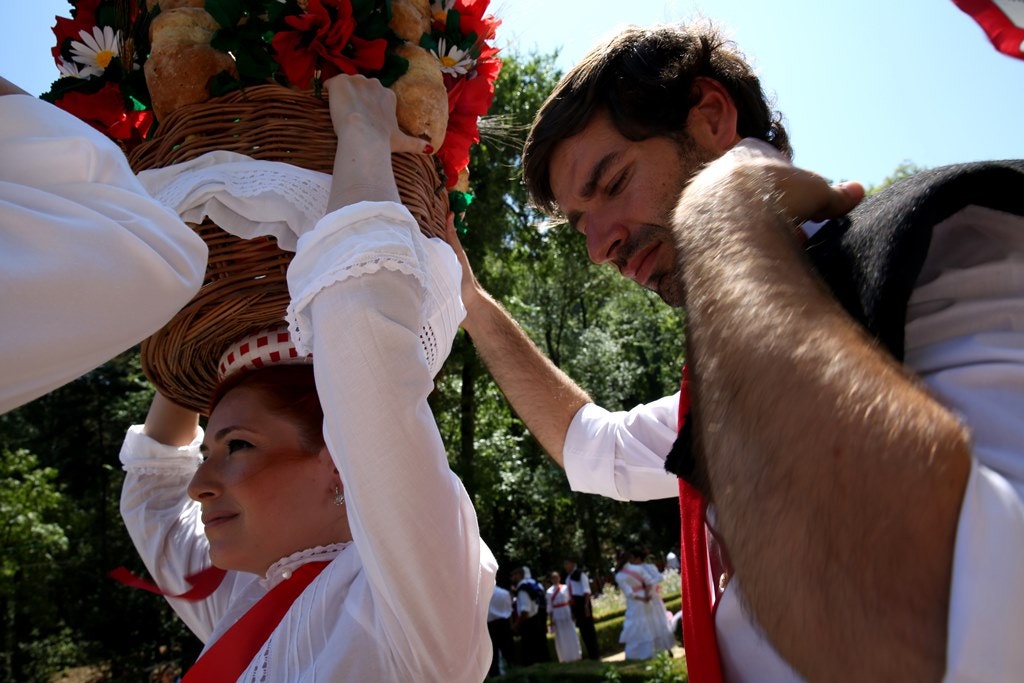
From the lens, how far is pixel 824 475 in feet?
2.50

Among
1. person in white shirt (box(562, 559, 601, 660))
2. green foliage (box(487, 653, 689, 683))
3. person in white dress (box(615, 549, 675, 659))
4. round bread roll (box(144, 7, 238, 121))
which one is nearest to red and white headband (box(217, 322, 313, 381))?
round bread roll (box(144, 7, 238, 121))

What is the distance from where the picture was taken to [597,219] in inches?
87.4

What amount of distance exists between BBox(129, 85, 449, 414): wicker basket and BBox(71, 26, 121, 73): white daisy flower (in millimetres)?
257

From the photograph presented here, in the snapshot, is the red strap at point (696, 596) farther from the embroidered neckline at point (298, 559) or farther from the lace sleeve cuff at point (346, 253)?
the embroidered neckline at point (298, 559)

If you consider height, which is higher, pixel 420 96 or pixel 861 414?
pixel 420 96

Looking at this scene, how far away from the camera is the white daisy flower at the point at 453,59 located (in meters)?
1.94

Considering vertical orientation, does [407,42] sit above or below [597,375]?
below

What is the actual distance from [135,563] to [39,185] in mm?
18062

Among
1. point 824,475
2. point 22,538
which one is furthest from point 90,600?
point 824,475

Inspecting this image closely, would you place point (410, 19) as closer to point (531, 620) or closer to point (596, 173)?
point (596, 173)

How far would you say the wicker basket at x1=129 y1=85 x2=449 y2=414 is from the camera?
162 cm

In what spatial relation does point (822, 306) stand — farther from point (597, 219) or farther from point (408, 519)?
point (597, 219)

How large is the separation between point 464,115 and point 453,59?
0.17m

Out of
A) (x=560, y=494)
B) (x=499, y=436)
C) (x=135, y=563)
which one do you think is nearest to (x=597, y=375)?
(x=560, y=494)
